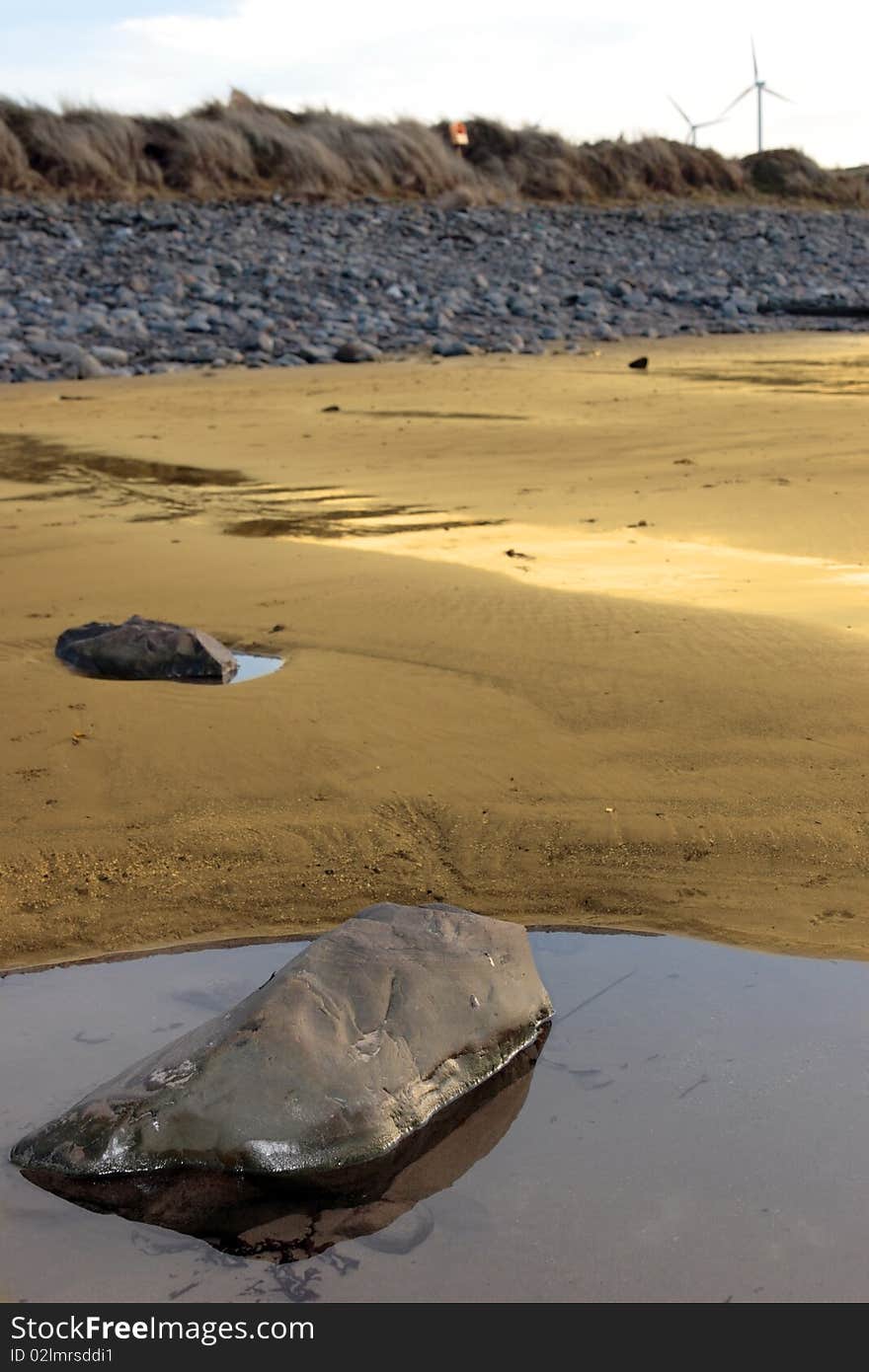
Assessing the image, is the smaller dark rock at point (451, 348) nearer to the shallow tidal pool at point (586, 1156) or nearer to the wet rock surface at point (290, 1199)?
the shallow tidal pool at point (586, 1156)

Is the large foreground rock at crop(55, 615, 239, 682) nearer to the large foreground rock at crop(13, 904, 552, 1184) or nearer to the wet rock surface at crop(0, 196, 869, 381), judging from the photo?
the large foreground rock at crop(13, 904, 552, 1184)

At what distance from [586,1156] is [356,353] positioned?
11.2m

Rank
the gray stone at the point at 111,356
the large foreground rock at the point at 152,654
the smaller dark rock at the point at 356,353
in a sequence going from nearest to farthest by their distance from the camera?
the large foreground rock at the point at 152,654
the gray stone at the point at 111,356
the smaller dark rock at the point at 356,353

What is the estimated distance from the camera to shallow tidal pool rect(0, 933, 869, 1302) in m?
1.89

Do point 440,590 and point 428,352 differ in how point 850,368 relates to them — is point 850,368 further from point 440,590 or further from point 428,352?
point 440,590

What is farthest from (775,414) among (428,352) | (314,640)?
(314,640)

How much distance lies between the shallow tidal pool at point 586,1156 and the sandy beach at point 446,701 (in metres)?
0.24

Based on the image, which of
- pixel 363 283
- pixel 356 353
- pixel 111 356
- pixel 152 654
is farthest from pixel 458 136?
pixel 152 654

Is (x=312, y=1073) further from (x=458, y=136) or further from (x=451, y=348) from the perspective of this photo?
(x=458, y=136)

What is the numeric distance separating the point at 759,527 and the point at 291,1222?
4.72 metres

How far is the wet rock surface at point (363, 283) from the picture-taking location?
13.3 m

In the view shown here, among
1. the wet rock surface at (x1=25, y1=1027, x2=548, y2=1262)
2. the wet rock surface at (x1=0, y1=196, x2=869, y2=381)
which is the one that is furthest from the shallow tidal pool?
the wet rock surface at (x1=0, y1=196, x2=869, y2=381)

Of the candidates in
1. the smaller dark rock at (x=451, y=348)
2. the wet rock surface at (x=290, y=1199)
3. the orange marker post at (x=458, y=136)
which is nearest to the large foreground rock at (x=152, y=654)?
the wet rock surface at (x=290, y=1199)

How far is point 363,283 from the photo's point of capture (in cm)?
1608
